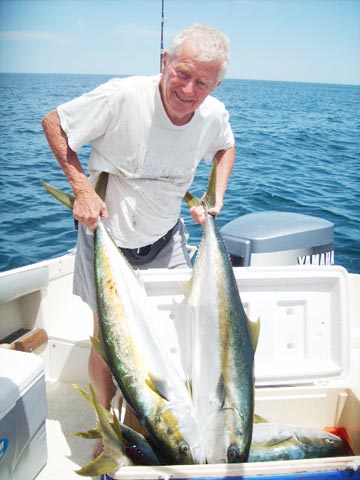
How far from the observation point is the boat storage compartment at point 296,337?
78.7 inches

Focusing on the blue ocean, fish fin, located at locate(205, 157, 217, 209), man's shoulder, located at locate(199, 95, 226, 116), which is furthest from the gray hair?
the blue ocean

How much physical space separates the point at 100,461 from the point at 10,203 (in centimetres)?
700

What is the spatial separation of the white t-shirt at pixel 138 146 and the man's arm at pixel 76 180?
0.04 metres

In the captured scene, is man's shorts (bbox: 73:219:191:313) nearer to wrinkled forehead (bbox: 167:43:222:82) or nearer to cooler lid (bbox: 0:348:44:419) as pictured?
cooler lid (bbox: 0:348:44:419)

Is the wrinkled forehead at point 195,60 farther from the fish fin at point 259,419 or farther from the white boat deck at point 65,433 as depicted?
the white boat deck at point 65,433

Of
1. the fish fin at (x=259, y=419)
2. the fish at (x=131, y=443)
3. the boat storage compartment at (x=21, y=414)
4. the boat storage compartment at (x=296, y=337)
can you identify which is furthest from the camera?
the boat storage compartment at (x=296, y=337)

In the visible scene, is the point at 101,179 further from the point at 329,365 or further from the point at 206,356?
the point at 329,365

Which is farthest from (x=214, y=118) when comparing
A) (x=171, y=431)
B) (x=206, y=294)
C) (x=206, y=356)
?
(x=171, y=431)

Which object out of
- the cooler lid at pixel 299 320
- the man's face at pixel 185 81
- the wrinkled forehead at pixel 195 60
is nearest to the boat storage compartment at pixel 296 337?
the cooler lid at pixel 299 320

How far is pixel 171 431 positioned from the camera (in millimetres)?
1581

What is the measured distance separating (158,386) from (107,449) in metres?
0.29

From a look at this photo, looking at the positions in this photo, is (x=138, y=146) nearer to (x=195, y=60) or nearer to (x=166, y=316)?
(x=195, y=60)

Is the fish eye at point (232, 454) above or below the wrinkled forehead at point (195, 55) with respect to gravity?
below

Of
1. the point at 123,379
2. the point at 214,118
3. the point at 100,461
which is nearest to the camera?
the point at 100,461
